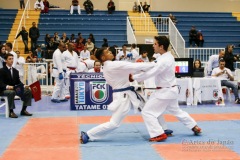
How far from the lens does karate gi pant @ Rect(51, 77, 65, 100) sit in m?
12.4

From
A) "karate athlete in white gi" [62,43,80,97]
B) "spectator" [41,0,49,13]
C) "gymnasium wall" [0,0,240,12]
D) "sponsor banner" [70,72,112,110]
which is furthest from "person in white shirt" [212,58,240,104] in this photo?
"gymnasium wall" [0,0,240,12]

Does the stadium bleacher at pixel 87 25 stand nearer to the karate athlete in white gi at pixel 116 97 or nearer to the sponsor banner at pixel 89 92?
the sponsor banner at pixel 89 92

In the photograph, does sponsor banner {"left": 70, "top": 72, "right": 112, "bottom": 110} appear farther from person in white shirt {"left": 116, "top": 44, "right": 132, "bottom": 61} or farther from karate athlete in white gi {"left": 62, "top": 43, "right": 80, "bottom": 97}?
person in white shirt {"left": 116, "top": 44, "right": 132, "bottom": 61}

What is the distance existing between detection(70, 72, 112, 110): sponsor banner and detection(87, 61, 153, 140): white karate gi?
4151 millimetres

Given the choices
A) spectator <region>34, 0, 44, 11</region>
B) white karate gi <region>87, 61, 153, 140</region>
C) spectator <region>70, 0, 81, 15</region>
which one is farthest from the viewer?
spectator <region>70, 0, 81, 15</region>

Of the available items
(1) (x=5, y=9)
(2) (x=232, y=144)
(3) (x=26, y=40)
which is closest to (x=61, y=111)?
(2) (x=232, y=144)

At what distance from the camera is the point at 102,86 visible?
11.0 metres

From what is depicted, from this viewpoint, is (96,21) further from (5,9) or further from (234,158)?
(234,158)

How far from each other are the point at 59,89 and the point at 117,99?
6.04 metres

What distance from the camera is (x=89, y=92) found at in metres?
11.0

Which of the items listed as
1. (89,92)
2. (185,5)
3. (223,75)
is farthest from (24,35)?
(185,5)

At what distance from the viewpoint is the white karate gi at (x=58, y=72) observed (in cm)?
1211

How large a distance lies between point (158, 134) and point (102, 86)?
4469mm

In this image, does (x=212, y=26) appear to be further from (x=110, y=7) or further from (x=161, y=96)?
(x=161, y=96)
